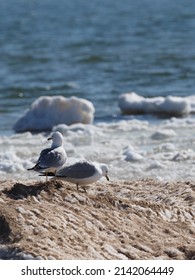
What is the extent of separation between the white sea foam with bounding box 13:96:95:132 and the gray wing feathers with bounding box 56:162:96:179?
6728 millimetres

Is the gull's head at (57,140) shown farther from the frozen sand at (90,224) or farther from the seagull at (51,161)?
the frozen sand at (90,224)

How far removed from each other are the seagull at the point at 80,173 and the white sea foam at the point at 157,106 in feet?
25.5

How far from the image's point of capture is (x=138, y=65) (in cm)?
2311

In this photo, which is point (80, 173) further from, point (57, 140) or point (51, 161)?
A: point (57, 140)

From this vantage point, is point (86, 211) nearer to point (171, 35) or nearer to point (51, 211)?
point (51, 211)

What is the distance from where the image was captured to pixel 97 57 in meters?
25.3

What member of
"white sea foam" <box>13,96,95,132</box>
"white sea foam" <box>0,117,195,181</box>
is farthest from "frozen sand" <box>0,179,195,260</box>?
"white sea foam" <box>13,96,95,132</box>

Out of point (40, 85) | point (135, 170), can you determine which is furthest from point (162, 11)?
point (135, 170)

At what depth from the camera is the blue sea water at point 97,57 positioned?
19000mm

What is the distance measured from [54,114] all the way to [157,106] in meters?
1.90

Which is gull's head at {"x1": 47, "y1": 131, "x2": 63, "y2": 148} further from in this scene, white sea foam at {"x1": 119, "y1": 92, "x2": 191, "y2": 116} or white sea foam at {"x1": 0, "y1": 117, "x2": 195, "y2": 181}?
white sea foam at {"x1": 119, "y1": 92, "x2": 191, "y2": 116}

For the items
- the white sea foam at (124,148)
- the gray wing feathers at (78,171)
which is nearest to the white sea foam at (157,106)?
the white sea foam at (124,148)

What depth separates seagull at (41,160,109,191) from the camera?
26.2 ft

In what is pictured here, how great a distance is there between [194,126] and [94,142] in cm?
194
